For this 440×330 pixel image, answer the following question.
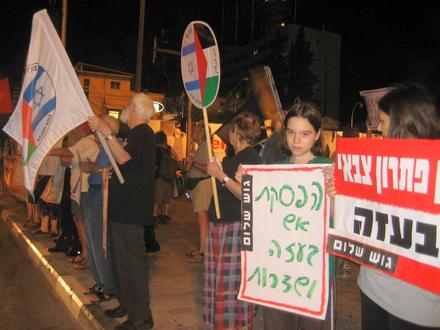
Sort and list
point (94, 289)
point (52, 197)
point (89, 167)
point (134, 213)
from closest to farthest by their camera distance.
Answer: point (134, 213) → point (94, 289) → point (89, 167) → point (52, 197)

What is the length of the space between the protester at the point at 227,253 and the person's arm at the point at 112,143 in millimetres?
866

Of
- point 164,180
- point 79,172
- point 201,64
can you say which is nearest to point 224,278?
point 201,64

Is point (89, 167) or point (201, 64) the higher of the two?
point (201, 64)

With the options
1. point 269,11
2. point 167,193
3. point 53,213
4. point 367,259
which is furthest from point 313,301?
point 269,11

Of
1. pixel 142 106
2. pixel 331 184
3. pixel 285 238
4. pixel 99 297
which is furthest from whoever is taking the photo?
pixel 99 297

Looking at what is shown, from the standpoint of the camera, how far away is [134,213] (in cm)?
421

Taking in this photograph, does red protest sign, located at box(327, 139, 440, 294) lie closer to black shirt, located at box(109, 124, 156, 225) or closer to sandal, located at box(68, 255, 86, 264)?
black shirt, located at box(109, 124, 156, 225)

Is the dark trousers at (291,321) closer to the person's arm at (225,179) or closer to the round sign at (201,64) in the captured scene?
the person's arm at (225,179)

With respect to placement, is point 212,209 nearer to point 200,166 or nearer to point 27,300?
point 27,300

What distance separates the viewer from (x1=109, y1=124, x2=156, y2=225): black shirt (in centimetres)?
421

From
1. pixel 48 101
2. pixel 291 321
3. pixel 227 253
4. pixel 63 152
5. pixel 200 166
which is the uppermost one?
pixel 48 101

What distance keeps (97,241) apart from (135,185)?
1345 mm

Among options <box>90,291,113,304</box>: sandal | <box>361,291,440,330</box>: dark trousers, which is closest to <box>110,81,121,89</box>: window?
<box>90,291,113,304</box>: sandal

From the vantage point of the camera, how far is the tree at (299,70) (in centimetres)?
4538
